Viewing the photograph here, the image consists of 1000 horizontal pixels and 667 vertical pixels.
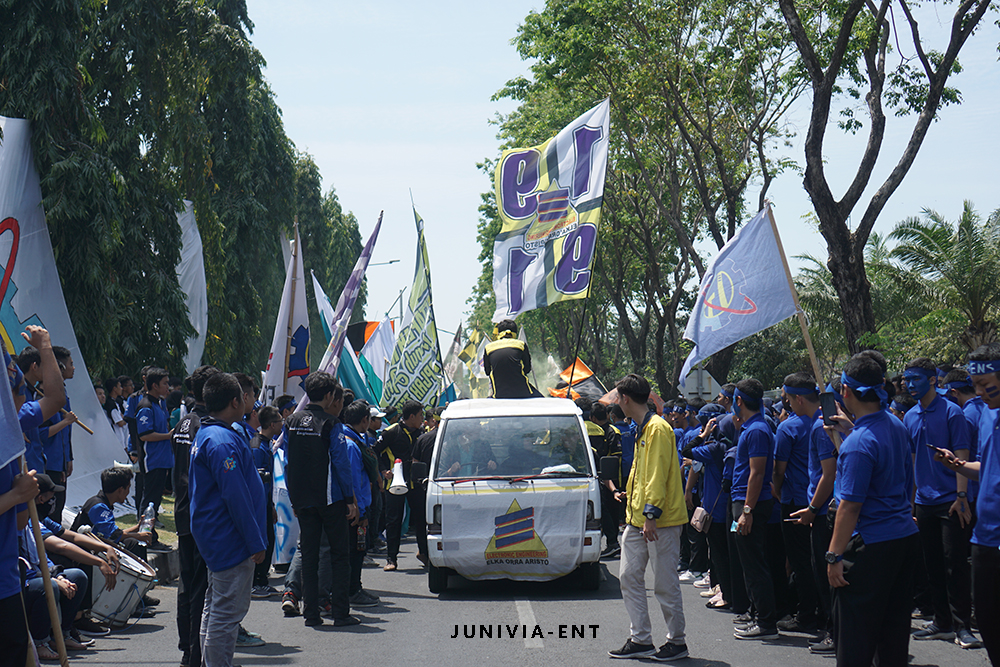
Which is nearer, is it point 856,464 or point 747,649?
point 856,464

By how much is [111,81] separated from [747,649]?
1550cm

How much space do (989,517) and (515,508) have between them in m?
4.79

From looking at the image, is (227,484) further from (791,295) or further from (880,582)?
(791,295)

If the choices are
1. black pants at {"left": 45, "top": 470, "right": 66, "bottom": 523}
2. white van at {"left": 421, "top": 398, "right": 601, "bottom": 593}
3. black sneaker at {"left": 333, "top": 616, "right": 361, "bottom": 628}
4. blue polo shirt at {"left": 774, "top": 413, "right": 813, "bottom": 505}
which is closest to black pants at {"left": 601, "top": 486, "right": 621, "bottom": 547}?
white van at {"left": 421, "top": 398, "right": 601, "bottom": 593}

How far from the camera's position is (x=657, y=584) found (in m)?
7.15

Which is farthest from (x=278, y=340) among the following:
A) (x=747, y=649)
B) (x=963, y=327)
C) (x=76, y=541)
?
(x=963, y=327)

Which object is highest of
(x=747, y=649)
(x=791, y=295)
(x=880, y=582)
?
→ (x=791, y=295)

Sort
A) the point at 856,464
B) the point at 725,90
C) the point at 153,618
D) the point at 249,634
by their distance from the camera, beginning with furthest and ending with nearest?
1. the point at 725,90
2. the point at 153,618
3. the point at 249,634
4. the point at 856,464

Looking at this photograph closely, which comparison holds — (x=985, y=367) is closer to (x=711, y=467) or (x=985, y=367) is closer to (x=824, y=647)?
(x=824, y=647)

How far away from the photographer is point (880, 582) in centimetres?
526

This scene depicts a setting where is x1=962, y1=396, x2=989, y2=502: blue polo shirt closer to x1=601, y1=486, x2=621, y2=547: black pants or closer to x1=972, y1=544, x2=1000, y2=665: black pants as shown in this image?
x1=972, y1=544, x2=1000, y2=665: black pants

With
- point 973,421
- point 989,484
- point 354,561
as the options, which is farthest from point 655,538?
point 354,561

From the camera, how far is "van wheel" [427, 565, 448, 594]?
9.80 meters

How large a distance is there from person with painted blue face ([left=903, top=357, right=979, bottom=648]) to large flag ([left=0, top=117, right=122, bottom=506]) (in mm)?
8022
